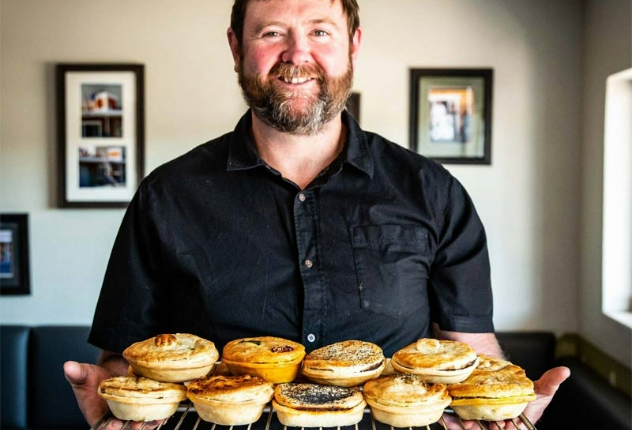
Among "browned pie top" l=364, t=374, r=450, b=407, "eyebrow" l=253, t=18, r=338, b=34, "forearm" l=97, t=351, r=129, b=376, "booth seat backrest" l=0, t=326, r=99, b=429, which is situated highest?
"eyebrow" l=253, t=18, r=338, b=34

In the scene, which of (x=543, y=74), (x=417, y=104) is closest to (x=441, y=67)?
(x=417, y=104)

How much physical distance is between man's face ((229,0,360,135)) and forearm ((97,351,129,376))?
729 millimetres

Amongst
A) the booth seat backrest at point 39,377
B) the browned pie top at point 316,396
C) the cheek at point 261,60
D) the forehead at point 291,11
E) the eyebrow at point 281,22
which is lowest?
the booth seat backrest at point 39,377

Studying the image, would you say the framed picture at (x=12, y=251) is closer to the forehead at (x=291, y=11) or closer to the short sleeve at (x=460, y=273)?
the forehead at (x=291, y=11)

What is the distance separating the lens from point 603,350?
296 cm

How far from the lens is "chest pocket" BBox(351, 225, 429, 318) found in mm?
1499

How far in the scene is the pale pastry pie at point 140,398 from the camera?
106 centimetres

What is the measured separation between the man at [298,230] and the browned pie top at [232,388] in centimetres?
36

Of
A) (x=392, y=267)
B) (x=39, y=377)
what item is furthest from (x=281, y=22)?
(x=39, y=377)

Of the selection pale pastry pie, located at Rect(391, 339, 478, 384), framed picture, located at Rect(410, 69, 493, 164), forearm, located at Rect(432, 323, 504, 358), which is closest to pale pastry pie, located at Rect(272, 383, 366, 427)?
pale pastry pie, located at Rect(391, 339, 478, 384)

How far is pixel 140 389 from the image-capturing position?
108 centimetres

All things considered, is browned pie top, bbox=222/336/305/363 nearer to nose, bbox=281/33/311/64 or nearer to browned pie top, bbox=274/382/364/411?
browned pie top, bbox=274/382/364/411

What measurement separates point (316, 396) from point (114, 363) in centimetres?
75

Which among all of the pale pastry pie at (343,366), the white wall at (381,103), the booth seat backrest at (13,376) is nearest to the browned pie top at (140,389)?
the pale pastry pie at (343,366)
